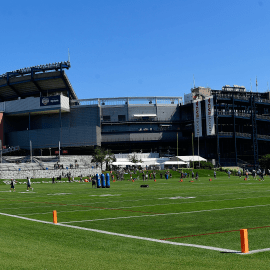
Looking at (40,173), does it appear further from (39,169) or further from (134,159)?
(134,159)

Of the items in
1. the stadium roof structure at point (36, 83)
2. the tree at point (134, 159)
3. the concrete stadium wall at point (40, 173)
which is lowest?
the concrete stadium wall at point (40, 173)

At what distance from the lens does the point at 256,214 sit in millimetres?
16531

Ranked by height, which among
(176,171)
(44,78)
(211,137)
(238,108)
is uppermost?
(44,78)

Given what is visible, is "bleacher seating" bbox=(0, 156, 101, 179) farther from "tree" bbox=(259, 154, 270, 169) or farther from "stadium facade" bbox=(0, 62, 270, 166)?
"tree" bbox=(259, 154, 270, 169)

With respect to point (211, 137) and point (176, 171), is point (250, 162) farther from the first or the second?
point (176, 171)

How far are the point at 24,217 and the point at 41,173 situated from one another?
5637cm

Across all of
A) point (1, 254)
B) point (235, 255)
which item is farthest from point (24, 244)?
point (235, 255)

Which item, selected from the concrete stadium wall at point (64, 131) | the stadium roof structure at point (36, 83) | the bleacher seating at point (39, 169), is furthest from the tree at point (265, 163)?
the stadium roof structure at point (36, 83)

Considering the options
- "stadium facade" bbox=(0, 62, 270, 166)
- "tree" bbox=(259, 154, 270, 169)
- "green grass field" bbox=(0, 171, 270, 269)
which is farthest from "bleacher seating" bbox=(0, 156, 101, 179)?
"green grass field" bbox=(0, 171, 270, 269)

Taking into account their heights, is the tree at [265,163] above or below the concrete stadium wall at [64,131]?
below

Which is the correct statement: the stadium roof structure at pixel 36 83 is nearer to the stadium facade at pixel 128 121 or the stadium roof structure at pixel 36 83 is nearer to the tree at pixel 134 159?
the stadium facade at pixel 128 121

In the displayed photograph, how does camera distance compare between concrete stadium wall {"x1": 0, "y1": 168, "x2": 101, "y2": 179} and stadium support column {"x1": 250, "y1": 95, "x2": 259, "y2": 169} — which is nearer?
concrete stadium wall {"x1": 0, "y1": 168, "x2": 101, "y2": 179}

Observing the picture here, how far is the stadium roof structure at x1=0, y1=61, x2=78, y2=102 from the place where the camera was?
347 ft

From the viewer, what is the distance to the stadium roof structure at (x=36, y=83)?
347ft
